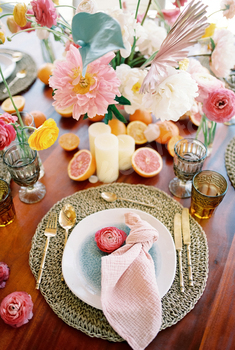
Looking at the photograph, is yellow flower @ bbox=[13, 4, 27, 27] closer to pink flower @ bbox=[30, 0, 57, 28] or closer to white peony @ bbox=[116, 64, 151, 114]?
pink flower @ bbox=[30, 0, 57, 28]

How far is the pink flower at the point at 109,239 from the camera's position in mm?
727

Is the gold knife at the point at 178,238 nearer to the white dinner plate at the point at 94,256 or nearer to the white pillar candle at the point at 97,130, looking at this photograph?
the white dinner plate at the point at 94,256

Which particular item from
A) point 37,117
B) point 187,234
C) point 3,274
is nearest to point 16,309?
point 3,274

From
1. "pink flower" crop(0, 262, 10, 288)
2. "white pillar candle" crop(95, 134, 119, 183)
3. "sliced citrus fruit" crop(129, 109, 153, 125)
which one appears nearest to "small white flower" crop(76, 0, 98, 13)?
"white pillar candle" crop(95, 134, 119, 183)

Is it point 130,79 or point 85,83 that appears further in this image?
point 130,79

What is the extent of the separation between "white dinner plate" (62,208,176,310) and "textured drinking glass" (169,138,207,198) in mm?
171

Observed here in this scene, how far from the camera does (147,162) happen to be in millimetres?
951

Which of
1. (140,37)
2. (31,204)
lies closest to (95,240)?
(31,204)

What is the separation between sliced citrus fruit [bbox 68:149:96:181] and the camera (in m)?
0.92

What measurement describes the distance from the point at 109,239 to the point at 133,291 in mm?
142

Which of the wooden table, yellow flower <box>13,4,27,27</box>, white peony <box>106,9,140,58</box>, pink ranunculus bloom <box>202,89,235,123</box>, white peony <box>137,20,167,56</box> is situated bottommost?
the wooden table

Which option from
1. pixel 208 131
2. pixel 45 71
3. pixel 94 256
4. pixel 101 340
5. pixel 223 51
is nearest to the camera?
pixel 101 340

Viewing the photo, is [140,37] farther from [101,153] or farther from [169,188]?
[169,188]

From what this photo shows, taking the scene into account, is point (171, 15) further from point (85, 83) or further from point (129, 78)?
point (85, 83)
